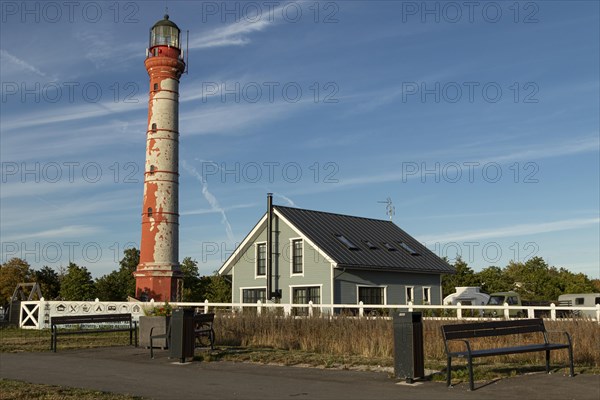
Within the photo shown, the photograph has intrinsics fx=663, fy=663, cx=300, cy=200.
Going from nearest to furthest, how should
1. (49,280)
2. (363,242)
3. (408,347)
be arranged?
(408,347) < (363,242) < (49,280)

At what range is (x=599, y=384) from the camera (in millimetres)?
9828

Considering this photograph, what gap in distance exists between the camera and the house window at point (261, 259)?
33.4 meters

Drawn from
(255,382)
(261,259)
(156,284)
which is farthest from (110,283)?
(255,382)

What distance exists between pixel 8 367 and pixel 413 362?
8.31m

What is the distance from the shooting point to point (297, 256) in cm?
3206

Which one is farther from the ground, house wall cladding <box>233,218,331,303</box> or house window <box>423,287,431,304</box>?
house wall cladding <box>233,218,331,303</box>

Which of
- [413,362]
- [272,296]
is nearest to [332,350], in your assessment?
[413,362]

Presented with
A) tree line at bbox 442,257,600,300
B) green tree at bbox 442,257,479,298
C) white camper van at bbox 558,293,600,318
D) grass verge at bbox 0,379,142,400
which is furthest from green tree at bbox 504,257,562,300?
grass verge at bbox 0,379,142,400

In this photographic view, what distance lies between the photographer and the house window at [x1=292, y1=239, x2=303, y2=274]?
31859 millimetres

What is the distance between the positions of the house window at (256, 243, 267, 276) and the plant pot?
52.3ft

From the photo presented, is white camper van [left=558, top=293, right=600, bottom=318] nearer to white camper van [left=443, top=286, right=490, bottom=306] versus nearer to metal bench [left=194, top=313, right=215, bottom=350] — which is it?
white camper van [left=443, top=286, right=490, bottom=306]

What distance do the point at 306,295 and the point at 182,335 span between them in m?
17.5

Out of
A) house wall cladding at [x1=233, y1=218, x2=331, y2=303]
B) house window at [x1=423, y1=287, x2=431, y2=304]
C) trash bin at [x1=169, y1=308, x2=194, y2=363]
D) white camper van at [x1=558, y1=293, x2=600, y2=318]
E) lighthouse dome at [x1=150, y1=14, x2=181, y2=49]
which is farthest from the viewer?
lighthouse dome at [x1=150, y1=14, x2=181, y2=49]

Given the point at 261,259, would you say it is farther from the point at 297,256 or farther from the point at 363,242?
the point at 363,242
